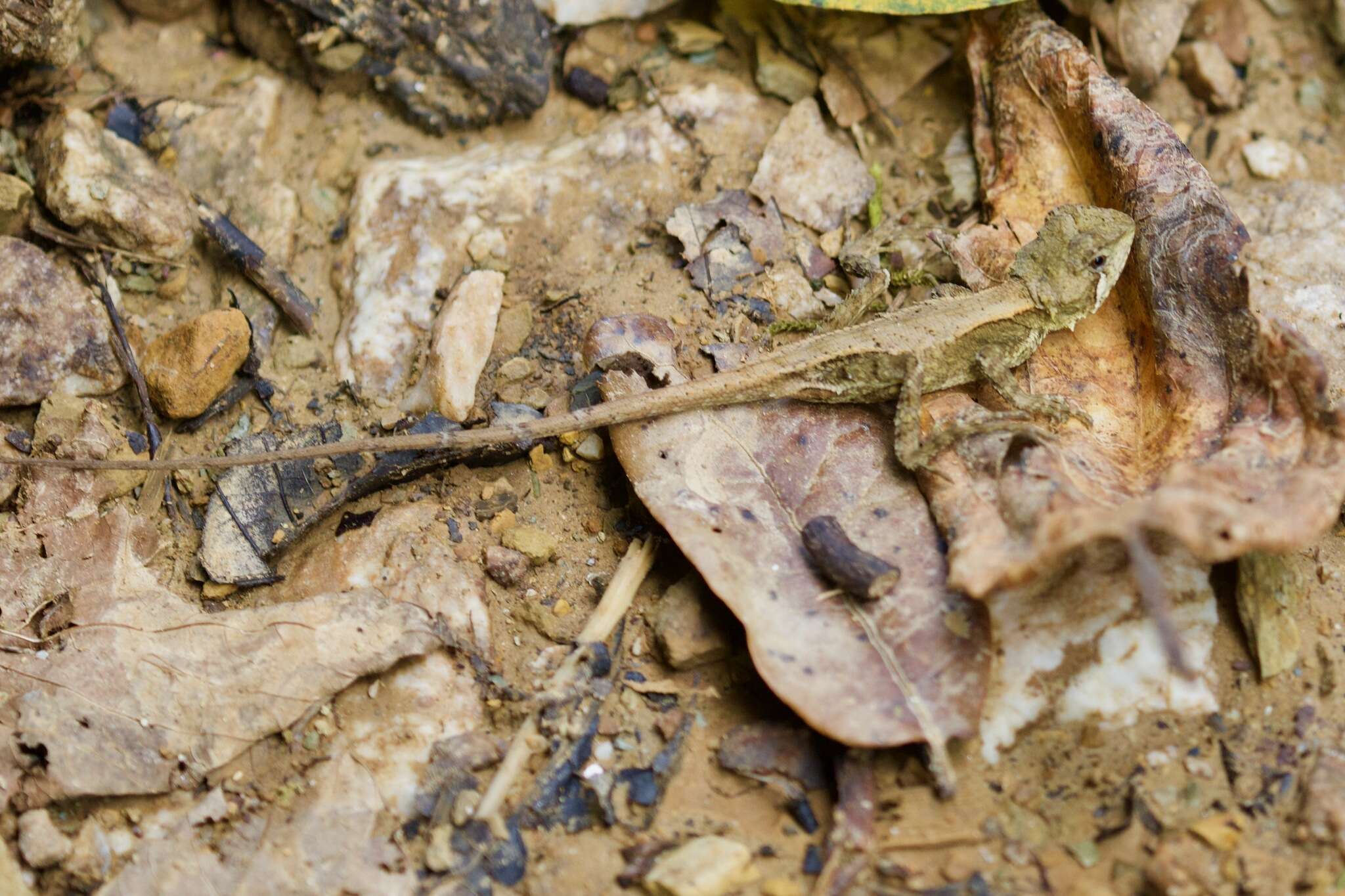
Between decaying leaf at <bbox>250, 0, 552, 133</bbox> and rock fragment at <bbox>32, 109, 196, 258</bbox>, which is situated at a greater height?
decaying leaf at <bbox>250, 0, 552, 133</bbox>

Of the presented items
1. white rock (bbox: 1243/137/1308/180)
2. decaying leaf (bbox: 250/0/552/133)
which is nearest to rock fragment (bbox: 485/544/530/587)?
decaying leaf (bbox: 250/0/552/133)

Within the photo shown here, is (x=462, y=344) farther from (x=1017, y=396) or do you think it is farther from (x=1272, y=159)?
(x=1272, y=159)

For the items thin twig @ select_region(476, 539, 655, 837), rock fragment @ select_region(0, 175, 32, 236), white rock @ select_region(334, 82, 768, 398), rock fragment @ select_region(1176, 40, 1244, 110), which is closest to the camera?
thin twig @ select_region(476, 539, 655, 837)

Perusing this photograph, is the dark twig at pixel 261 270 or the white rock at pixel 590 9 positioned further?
the white rock at pixel 590 9

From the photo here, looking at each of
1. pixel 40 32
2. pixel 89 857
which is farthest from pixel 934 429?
pixel 40 32

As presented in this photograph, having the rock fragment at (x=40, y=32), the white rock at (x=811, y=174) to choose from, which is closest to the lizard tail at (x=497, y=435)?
the white rock at (x=811, y=174)

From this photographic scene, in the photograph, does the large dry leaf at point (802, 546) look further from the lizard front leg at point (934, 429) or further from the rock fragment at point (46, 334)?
the rock fragment at point (46, 334)

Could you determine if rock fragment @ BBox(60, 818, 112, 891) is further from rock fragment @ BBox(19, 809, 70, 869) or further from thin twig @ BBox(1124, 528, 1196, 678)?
thin twig @ BBox(1124, 528, 1196, 678)
